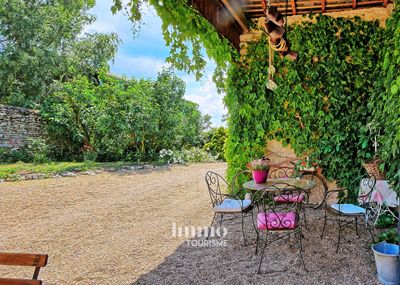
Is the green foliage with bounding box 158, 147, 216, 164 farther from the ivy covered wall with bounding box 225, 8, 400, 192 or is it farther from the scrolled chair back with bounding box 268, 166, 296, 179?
the scrolled chair back with bounding box 268, 166, 296, 179

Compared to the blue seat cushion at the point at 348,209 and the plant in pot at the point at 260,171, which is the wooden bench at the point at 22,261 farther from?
the blue seat cushion at the point at 348,209

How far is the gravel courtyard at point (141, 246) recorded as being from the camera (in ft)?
8.27

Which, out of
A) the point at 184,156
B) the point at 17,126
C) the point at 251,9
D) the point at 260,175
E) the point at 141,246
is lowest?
the point at 141,246

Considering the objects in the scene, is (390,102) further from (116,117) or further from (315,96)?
(116,117)

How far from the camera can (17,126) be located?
375 inches

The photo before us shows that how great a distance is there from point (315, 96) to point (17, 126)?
8847mm

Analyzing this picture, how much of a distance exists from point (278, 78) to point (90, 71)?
34.4 ft

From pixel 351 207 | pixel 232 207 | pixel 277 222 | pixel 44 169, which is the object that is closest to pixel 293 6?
pixel 351 207

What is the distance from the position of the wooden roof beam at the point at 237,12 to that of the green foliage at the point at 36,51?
788 cm

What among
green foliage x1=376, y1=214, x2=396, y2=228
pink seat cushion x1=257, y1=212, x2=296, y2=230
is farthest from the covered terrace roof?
green foliage x1=376, y1=214, x2=396, y2=228

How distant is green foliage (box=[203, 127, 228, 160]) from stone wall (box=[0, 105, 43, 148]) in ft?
19.0

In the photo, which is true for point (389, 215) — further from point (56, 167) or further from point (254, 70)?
point (56, 167)

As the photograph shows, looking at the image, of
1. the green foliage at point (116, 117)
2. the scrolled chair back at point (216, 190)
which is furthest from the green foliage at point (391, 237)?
the green foliage at point (116, 117)

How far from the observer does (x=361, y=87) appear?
4.44m
